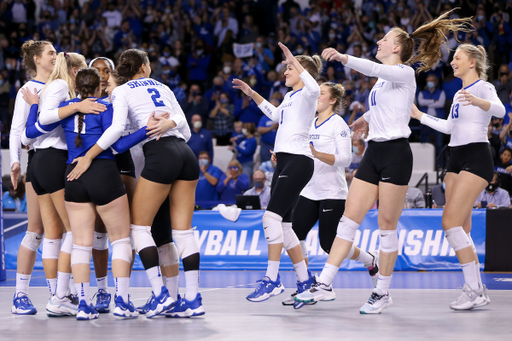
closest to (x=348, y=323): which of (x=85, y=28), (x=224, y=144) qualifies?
(x=224, y=144)

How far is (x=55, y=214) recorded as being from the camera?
4.84 meters

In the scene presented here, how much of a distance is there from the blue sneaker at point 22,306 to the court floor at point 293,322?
0.20 ft

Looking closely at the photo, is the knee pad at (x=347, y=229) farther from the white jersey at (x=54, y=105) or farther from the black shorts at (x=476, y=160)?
the white jersey at (x=54, y=105)

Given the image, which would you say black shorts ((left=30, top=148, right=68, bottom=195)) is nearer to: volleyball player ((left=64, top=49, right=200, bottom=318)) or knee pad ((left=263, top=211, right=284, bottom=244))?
volleyball player ((left=64, top=49, right=200, bottom=318))

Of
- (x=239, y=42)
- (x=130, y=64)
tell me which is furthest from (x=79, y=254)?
(x=239, y=42)

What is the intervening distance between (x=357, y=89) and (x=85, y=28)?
818 centimetres

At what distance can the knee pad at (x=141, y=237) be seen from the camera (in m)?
4.41

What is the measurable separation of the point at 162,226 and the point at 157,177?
1.87 feet

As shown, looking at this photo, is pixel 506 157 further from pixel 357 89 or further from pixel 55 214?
pixel 55 214

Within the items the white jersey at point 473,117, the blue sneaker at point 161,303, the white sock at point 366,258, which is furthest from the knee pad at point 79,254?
the white jersey at point 473,117

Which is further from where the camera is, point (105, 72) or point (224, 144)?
point (224, 144)

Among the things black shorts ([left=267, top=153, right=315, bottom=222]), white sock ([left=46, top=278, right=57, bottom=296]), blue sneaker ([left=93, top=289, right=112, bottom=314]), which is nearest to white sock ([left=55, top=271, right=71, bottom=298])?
white sock ([left=46, top=278, right=57, bottom=296])

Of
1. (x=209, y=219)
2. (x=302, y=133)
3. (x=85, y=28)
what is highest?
(x=85, y=28)

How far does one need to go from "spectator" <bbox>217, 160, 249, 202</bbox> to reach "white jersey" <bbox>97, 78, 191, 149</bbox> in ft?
22.4
